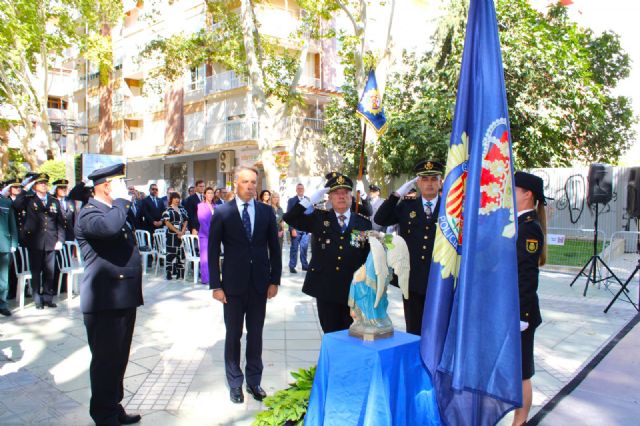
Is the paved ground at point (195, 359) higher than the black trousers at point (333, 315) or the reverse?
the reverse

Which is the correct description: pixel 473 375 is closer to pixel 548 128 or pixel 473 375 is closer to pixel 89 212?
pixel 89 212

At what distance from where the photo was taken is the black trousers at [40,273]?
27.1ft

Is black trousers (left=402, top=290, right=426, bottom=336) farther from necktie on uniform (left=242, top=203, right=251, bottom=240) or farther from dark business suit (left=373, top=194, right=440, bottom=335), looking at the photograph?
necktie on uniform (left=242, top=203, right=251, bottom=240)

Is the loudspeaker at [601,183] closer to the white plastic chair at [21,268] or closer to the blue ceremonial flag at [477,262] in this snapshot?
the blue ceremonial flag at [477,262]

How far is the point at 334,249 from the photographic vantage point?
4.45 meters

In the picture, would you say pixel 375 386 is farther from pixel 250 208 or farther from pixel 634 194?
pixel 634 194

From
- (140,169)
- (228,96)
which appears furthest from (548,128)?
(140,169)

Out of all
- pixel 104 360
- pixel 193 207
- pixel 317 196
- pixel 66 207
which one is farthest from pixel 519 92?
pixel 104 360

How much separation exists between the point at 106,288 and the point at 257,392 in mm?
1656

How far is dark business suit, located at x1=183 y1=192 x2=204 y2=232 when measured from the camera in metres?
11.8

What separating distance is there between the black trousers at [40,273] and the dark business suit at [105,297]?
510cm

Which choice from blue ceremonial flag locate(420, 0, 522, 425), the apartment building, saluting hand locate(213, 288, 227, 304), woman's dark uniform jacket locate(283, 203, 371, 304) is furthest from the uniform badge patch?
the apartment building

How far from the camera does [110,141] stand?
124 ft

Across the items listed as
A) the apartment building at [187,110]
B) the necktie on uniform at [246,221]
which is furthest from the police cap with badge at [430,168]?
the apartment building at [187,110]
